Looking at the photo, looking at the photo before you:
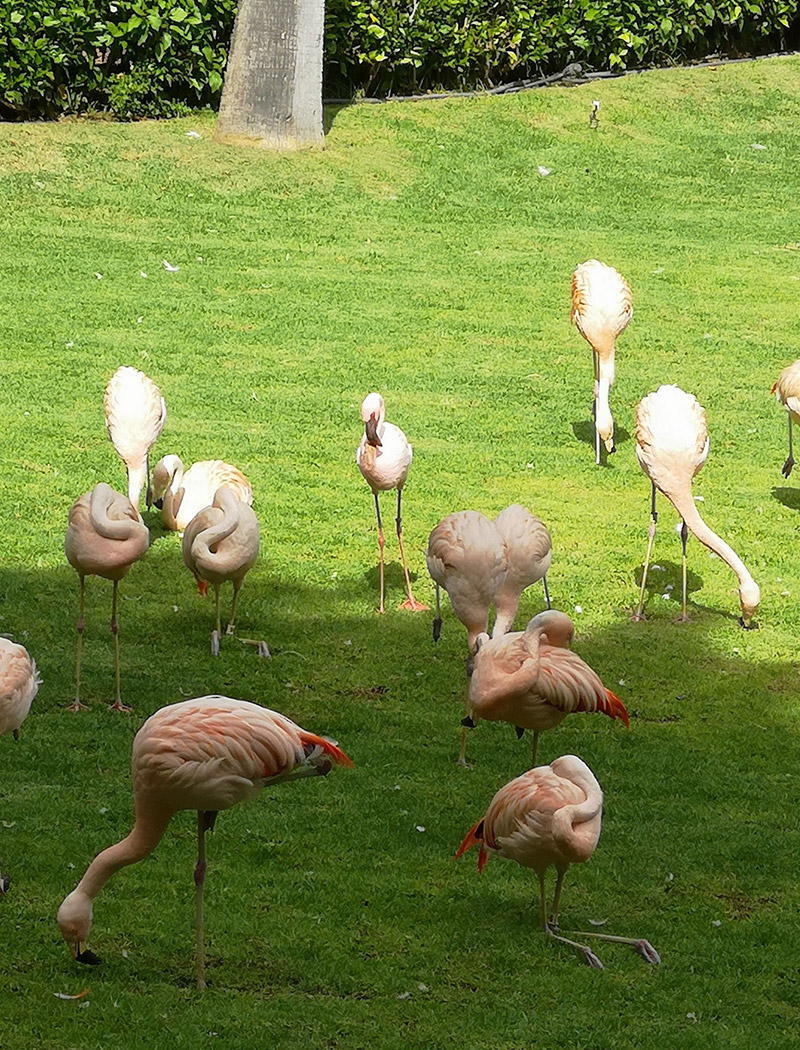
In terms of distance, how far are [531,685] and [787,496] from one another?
5184mm

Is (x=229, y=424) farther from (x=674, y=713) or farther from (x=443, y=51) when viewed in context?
(x=443, y=51)

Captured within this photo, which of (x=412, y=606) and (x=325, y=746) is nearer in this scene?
(x=325, y=746)

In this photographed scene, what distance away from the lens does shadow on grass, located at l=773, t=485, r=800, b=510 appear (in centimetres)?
1013

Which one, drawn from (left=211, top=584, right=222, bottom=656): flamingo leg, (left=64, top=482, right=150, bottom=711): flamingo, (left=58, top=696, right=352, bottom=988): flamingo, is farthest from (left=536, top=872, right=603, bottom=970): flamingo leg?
(left=211, top=584, right=222, bottom=656): flamingo leg

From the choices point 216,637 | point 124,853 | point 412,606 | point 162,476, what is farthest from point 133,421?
point 124,853

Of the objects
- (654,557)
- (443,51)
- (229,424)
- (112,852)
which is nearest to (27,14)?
(443,51)

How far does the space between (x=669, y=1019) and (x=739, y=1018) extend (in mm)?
232

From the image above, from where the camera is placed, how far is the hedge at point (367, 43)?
1565cm

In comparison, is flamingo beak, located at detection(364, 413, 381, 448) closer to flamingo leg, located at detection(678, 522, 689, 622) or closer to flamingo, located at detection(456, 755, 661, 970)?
flamingo leg, located at detection(678, 522, 689, 622)

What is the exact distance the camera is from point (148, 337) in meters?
12.4

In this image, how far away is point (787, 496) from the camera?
10.3 m

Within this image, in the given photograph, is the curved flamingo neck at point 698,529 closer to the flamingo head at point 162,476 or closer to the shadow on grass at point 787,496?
the shadow on grass at point 787,496

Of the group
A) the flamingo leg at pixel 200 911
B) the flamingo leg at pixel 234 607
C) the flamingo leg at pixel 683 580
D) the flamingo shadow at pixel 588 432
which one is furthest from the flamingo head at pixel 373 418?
the flamingo leg at pixel 200 911

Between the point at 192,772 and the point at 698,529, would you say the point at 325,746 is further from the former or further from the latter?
the point at 698,529
